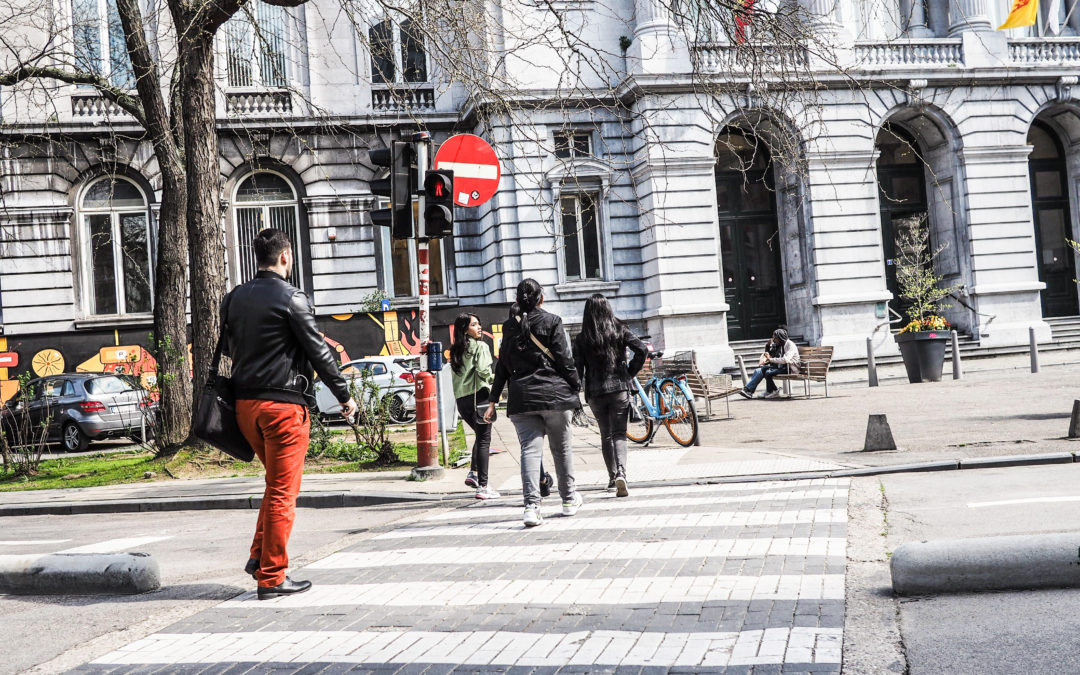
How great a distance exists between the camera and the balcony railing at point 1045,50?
2716 centimetres

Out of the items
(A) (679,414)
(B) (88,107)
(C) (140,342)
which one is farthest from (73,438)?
(A) (679,414)

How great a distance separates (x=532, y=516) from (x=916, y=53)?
23.1 m

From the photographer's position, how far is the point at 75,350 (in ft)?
84.0

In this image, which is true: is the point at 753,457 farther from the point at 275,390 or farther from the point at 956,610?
the point at 275,390

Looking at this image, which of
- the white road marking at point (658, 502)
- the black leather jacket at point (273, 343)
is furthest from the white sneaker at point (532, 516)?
the black leather jacket at point (273, 343)

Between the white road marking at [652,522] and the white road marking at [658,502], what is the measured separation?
43cm

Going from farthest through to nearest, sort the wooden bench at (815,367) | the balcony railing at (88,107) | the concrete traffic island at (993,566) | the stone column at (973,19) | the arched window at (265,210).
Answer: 1. the arched window at (265,210)
2. the stone column at (973,19)
3. the balcony railing at (88,107)
4. the wooden bench at (815,367)
5. the concrete traffic island at (993,566)

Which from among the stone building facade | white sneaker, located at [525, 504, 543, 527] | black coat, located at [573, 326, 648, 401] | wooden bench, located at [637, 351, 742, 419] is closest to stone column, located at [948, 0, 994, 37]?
the stone building facade

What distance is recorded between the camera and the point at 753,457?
11312 millimetres

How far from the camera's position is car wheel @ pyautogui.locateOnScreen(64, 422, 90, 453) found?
66.5ft

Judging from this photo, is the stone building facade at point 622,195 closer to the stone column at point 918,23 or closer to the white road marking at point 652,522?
the stone column at point 918,23

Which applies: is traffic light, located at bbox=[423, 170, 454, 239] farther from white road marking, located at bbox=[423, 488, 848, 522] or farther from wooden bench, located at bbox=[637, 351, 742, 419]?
wooden bench, located at bbox=[637, 351, 742, 419]

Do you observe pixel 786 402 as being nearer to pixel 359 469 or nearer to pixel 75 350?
pixel 359 469

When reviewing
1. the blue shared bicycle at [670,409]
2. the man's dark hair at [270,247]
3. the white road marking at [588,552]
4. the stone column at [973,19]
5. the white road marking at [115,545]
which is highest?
the stone column at [973,19]
